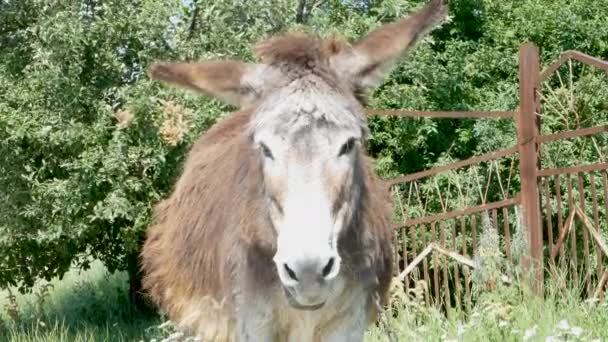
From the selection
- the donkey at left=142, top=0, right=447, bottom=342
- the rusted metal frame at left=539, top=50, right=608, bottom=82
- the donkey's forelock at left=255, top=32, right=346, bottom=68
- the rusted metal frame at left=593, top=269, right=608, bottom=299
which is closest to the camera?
the donkey at left=142, top=0, right=447, bottom=342

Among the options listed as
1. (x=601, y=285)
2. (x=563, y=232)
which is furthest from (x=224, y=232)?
(x=563, y=232)

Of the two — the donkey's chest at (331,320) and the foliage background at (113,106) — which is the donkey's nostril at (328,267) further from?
the foliage background at (113,106)

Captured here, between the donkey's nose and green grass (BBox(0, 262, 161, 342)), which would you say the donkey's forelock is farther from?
green grass (BBox(0, 262, 161, 342))

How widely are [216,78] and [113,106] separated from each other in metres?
5.26

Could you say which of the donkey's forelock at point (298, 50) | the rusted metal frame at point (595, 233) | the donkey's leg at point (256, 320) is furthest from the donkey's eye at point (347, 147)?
the rusted metal frame at point (595, 233)

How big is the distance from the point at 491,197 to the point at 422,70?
1.69 meters

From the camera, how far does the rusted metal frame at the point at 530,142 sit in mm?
7750

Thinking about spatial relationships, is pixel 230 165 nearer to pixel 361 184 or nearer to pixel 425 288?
pixel 361 184

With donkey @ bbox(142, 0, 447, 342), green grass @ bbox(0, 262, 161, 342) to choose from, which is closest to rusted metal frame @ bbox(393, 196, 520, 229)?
donkey @ bbox(142, 0, 447, 342)

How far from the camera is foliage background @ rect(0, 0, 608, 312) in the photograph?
360 inches

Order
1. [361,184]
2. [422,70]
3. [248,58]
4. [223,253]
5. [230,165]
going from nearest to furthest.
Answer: [361,184] → [223,253] → [230,165] → [248,58] → [422,70]

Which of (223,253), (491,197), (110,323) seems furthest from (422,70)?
(223,253)

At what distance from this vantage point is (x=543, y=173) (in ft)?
25.3

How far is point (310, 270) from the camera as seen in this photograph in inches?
140
